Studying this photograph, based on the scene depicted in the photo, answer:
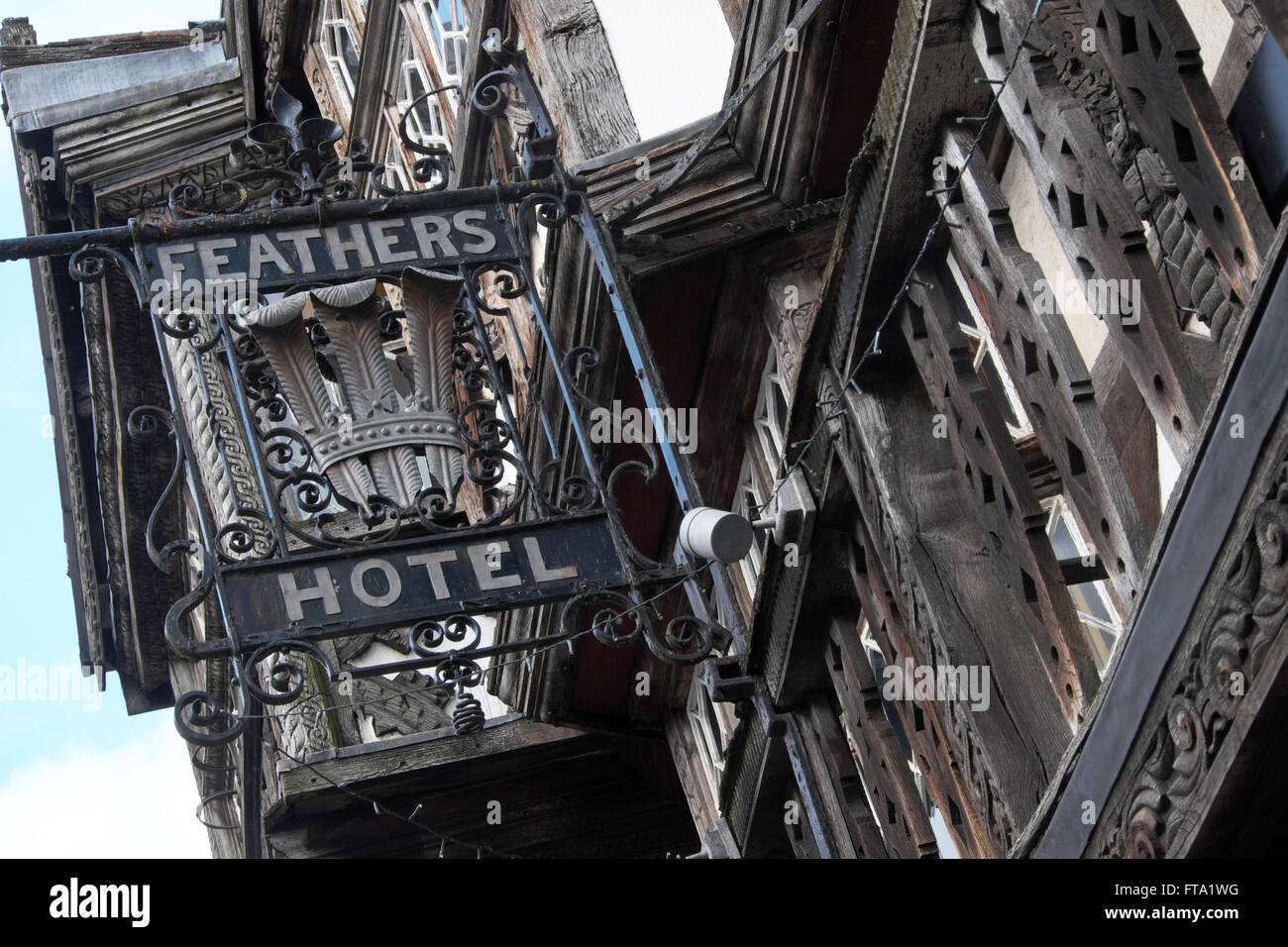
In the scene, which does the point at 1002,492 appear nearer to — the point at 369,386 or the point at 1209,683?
the point at 1209,683

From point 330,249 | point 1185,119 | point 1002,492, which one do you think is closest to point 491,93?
point 330,249

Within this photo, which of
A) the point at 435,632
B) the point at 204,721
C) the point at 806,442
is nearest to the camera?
the point at 204,721

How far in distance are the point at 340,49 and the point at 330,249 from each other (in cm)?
656

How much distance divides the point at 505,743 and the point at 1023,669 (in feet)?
14.6

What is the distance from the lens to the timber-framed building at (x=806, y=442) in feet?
13.0

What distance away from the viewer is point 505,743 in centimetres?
904

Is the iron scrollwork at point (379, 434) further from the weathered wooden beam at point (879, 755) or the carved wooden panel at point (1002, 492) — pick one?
the carved wooden panel at point (1002, 492)

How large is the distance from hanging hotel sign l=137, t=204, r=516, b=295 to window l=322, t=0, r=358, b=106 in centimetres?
589

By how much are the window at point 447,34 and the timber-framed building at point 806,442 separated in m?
0.05

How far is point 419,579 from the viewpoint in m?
5.31

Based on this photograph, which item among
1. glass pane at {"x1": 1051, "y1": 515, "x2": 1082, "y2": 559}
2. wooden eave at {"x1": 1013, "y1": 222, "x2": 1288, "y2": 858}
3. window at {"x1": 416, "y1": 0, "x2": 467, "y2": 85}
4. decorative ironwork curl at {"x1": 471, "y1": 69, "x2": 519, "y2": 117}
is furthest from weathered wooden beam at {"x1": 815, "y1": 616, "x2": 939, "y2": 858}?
window at {"x1": 416, "y1": 0, "x2": 467, "y2": 85}

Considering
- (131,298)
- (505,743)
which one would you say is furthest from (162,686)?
(505,743)
